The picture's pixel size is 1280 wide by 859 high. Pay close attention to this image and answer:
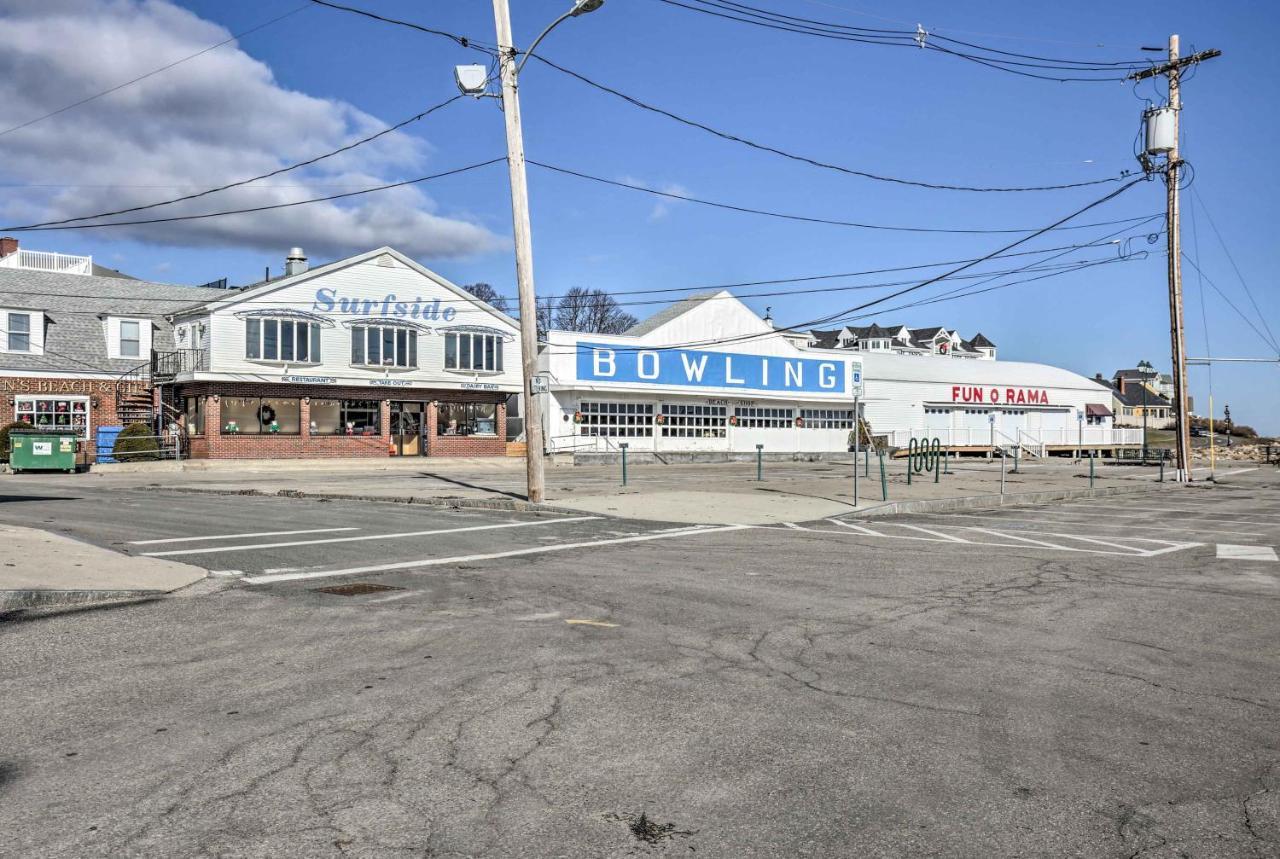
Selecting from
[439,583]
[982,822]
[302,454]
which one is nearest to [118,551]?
[439,583]

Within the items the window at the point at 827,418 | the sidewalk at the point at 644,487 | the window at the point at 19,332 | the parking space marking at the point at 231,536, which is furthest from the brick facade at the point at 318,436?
the parking space marking at the point at 231,536

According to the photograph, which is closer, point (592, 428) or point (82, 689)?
point (82, 689)

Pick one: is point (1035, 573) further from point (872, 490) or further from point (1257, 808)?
point (872, 490)

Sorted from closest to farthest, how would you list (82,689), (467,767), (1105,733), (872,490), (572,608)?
(467,767) → (1105,733) → (82,689) → (572,608) → (872,490)

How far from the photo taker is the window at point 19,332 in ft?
124

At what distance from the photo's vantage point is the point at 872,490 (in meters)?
24.1

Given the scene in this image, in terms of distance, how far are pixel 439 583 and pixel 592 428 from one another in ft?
115

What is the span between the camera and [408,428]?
1689 inches

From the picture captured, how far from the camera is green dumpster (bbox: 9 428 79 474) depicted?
1246 inches

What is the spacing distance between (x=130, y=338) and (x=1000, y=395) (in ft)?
169

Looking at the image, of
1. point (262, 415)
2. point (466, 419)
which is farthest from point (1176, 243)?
point (262, 415)

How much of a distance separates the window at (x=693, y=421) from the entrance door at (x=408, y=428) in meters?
11.9

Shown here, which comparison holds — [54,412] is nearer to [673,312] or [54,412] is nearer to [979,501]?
[673,312]

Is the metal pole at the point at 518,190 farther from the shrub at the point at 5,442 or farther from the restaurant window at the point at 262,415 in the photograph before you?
the shrub at the point at 5,442
